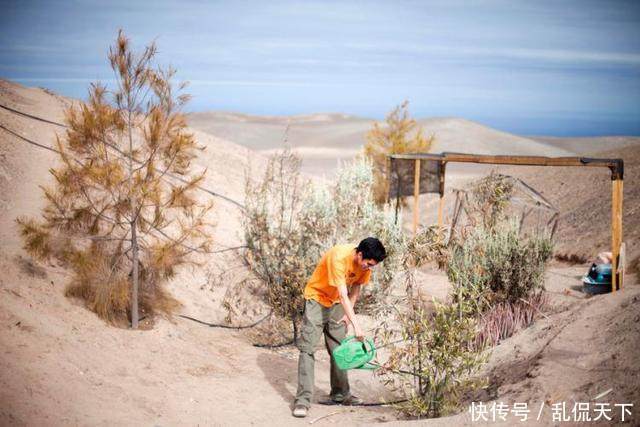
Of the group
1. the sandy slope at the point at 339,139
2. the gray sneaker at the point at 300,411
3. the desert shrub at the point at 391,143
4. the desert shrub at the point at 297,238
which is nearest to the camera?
the gray sneaker at the point at 300,411

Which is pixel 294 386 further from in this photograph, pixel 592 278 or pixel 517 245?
pixel 592 278

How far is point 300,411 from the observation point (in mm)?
5449

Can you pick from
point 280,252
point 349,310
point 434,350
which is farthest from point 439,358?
point 280,252

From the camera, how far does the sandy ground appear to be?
4.86 meters

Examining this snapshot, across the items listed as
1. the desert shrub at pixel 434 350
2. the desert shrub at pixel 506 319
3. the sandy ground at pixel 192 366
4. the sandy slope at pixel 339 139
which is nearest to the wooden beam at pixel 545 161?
the sandy ground at pixel 192 366

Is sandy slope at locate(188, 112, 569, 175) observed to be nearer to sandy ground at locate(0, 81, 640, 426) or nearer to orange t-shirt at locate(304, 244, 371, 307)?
sandy ground at locate(0, 81, 640, 426)

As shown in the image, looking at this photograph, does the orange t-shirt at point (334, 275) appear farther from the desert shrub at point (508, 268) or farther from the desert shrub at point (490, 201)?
the desert shrub at point (490, 201)

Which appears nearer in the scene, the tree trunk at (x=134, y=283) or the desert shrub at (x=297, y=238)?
the tree trunk at (x=134, y=283)

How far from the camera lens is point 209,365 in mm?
6719

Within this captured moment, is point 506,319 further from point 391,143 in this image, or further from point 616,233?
point 391,143

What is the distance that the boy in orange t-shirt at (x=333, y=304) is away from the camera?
5.17 m

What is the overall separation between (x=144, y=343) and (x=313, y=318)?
87.9 inches

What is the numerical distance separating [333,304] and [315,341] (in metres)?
0.40

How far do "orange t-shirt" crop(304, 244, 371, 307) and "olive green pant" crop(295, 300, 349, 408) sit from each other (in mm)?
95
